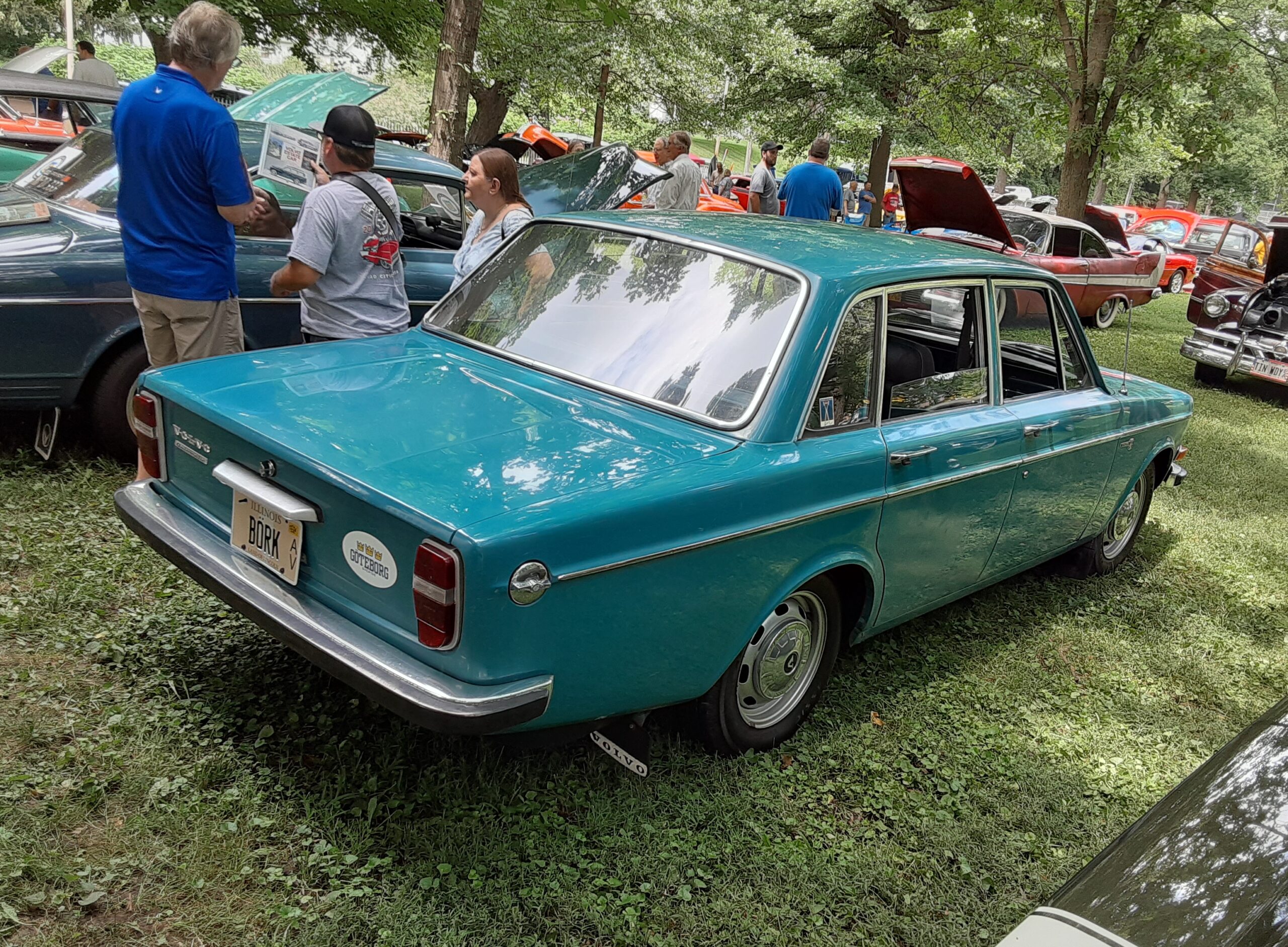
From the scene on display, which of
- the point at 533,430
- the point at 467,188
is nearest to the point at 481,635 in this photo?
the point at 533,430

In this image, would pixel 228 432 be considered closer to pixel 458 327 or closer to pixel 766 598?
pixel 458 327

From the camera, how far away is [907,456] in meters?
3.47

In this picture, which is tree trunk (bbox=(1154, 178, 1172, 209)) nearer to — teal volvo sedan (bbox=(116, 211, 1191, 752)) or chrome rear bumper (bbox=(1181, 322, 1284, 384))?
chrome rear bumper (bbox=(1181, 322, 1284, 384))

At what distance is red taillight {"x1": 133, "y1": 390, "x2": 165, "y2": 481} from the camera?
10.6ft

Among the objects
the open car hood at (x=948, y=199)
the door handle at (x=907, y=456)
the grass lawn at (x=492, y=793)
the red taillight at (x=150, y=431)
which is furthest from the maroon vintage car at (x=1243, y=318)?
the red taillight at (x=150, y=431)

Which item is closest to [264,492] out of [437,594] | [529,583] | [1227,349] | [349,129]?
[437,594]

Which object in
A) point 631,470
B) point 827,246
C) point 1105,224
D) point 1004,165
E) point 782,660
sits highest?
point 827,246

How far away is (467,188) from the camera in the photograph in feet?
15.6

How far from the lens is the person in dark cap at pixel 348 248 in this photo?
13.3ft

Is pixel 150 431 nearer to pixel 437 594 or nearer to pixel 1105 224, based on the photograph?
pixel 437 594

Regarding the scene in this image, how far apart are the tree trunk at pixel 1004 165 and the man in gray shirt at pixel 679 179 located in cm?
1343

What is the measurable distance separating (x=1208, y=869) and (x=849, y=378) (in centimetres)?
188

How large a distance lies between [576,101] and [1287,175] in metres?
39.4

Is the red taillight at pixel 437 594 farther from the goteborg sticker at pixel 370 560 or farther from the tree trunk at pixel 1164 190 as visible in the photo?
the tree trunk at pixel 1164 190
